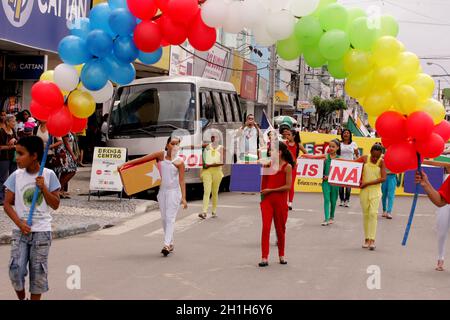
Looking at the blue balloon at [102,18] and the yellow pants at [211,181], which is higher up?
the blue balloon at [102,18]

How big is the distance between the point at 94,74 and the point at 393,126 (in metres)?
3.26

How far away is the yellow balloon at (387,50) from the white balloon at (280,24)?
90 cm

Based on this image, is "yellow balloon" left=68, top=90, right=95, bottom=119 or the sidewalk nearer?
"yellow balloon" left=68, top=90, right=95, bottom=119

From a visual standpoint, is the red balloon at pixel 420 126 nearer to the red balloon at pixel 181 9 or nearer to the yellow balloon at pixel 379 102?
the yellow balloon at pixel 379 102

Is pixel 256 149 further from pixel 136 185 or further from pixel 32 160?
pixel 32 160

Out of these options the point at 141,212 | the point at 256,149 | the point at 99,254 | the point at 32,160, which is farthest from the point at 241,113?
the point at 32,160

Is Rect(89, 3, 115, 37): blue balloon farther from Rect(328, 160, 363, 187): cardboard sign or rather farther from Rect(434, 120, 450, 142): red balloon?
Rect(328, 160, 363, 187): cardboard sign

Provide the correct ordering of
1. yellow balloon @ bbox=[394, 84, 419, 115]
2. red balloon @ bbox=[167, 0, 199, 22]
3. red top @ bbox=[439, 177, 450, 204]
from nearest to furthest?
yellow balloon @ bbox=[394, 84, 419, 115] < red balloon @ bbox=[167, 0, 199, 22] < red top @ bbox=[439, 177, 450, 204]

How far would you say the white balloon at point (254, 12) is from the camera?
7.18 metres

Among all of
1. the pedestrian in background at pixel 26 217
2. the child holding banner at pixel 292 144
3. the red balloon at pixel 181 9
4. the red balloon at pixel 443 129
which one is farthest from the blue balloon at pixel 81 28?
the child holding banner at pixel 292 144

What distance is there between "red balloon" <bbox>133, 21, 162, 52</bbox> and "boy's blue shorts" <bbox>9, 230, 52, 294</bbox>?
242 cm

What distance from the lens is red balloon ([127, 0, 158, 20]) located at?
7242 millimetres

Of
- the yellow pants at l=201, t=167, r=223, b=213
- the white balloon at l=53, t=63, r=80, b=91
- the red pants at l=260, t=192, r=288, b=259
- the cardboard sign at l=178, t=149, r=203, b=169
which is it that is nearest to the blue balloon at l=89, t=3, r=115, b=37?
the white balloon at l=53, t=63, r=80, b=91

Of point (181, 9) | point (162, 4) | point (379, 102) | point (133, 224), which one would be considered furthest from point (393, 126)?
point (133, 224)
